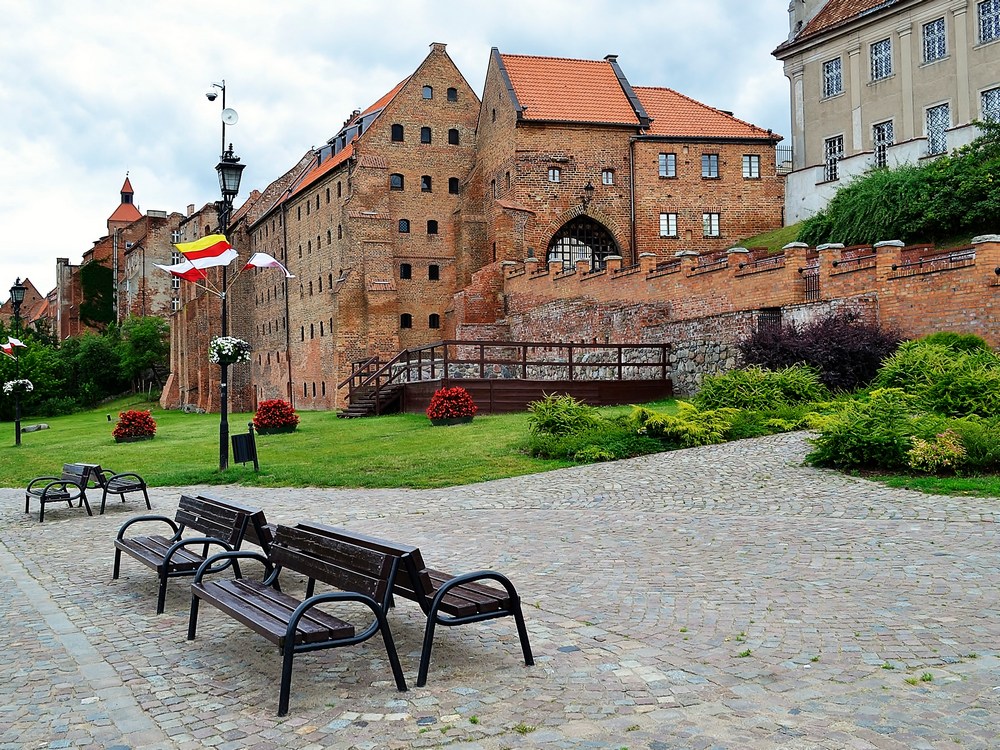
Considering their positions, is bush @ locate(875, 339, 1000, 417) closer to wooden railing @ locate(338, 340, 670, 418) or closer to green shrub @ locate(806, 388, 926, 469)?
green shrub @ locate(806, 388, 926, 469)

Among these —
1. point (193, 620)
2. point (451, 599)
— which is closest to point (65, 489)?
point (193, 620)

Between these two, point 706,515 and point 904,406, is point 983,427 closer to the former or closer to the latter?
point 904,406

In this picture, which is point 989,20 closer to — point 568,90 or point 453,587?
point 568,90

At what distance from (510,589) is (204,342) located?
208ft

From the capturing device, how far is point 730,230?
1882 inches

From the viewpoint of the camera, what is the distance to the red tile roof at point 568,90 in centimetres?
4809

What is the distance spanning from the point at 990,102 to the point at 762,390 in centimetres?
2657

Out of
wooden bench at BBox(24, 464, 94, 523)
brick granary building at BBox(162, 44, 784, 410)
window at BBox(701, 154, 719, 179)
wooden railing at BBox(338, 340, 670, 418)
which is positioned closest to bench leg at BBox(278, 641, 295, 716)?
wooden bench at BBox(24, 464, 94, 523)

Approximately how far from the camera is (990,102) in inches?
1564

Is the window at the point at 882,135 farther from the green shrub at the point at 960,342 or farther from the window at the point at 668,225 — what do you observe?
the green shrub at the point at 960,342

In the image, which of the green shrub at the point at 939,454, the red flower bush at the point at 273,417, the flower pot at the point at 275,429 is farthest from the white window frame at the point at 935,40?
the green shrub at the point at 939,454

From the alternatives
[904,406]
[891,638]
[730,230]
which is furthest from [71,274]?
[891,638]

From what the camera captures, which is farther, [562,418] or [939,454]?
[562,418]

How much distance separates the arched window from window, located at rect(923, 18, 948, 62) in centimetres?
1607
